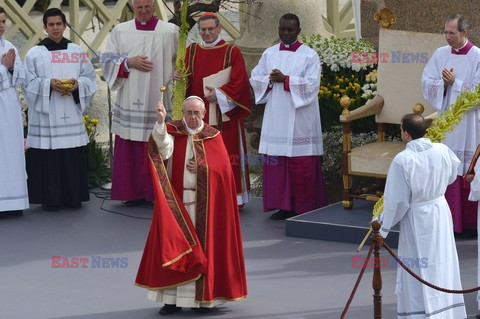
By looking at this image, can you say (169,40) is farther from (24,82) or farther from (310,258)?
(310,258)

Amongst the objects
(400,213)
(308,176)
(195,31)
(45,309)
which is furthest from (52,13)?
(195,31)

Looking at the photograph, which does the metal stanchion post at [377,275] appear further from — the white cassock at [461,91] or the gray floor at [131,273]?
the white cassock at [461,91]

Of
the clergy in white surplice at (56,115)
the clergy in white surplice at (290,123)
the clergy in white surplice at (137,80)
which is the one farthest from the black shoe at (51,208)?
the clergy in white surplice at (290,123)

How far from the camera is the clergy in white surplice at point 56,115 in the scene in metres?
11.4

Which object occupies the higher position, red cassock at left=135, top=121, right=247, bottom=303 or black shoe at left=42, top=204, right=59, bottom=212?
red cassock at left=135, top=121, right=247, bottom=303

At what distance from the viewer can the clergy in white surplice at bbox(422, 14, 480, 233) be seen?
33.4ft

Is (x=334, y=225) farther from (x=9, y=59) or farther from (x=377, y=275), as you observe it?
(x=9, y=59)

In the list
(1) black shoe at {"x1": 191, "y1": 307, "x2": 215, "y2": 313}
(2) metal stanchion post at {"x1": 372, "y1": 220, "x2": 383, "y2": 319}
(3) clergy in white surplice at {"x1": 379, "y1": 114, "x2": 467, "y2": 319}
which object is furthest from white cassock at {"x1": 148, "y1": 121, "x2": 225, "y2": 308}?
(2) metal stanchion post at {"x1": 372, "y1": 220, "x2": 383, "y2": 319}

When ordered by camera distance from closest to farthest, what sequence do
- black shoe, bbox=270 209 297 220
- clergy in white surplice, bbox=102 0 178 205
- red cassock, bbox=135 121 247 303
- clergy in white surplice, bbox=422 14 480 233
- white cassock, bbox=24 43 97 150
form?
red cassock, bbox=135 121 247 303 < clergy in white surplice, bbox=422 14 480 233 < black shoe, bbox=270 209 297 220 < white cassock, bbox=24 43 97 150 < clergy in white surplice, bbox=102 0 178 205

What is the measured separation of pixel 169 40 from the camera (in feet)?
38.2

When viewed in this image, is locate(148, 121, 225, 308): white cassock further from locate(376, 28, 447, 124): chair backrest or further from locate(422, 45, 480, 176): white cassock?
locate(376, 28, 447, 124): chair backrest

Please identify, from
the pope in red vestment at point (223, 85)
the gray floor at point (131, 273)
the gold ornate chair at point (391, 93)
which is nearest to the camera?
the gray floor at point (131, 273)

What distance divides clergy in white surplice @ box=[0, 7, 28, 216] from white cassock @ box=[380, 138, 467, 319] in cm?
465

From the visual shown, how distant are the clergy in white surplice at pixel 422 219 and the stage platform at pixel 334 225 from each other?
2.25 meters
